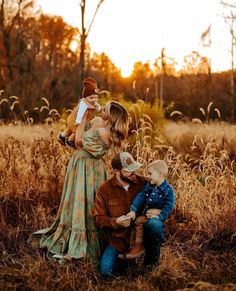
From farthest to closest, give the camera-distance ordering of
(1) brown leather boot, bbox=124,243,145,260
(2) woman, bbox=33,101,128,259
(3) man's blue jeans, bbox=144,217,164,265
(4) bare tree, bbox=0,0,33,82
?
1. (4) bare tree, bbox=0,0,33,82
2. (2) woman, bbox=33,101,128,259
3. (1) brown leather boot, bbox=124,243,145,260
4. (3) man's blue jeans, bbox=144,217,164,265

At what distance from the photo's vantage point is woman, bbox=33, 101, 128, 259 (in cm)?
443

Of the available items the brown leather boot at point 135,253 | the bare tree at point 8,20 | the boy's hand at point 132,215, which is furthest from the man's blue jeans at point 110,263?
the bare tree at point 8,20

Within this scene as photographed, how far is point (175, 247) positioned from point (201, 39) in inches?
918

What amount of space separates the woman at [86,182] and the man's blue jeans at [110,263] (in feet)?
0.68

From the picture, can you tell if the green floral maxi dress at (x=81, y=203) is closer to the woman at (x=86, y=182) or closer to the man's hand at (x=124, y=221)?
the woman at (x=86, y=182)

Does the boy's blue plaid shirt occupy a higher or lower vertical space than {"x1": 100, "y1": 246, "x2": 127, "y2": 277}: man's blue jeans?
higher

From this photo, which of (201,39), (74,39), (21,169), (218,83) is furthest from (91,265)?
(74,39)

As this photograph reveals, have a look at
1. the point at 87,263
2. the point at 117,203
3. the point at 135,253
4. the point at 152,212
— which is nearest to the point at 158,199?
the point at 152,212

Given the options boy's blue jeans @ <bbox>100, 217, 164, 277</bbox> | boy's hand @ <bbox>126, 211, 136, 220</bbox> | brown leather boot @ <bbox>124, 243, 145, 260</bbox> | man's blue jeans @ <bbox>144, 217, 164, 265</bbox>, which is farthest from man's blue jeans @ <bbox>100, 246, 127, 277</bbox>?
boy's hand @ <bbox>126, 211, 136, 220</bbox>

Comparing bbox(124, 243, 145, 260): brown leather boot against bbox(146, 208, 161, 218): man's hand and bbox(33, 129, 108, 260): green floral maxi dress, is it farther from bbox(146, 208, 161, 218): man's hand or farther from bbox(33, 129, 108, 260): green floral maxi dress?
bbox(33, 129, 108, 260): green floral maxi dress

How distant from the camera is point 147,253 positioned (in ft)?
14.0

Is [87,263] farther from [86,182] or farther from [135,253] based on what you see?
[86,182]

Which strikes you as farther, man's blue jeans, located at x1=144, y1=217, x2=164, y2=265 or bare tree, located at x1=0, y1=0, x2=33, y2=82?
bare tree, located at x1=0, y1=0, x2=33, y2=82

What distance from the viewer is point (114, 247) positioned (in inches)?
170
